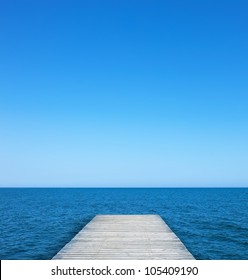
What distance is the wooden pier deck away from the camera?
50.9 feet

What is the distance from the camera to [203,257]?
21938 mm

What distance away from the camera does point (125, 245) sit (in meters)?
18.0

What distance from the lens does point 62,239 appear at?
28.1 metres

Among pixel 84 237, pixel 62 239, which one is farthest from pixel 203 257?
Answer: pixel 62 239

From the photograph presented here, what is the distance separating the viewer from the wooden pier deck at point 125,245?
50.9ft

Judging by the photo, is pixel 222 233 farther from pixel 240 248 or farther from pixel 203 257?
pixel 203 257

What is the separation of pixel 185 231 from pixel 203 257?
32.9 feet

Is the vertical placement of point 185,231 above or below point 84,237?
below
